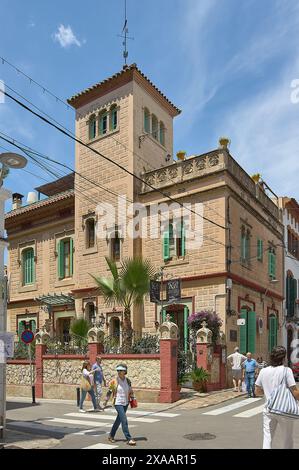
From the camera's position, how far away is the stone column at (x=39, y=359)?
2112cm

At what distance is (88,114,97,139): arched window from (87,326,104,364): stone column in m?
10.9

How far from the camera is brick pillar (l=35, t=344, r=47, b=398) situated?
2109 cm

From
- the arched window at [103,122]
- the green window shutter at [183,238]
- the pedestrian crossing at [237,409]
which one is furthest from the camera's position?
the arched window at [103,122]

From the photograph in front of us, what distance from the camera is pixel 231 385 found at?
2089 centimetres

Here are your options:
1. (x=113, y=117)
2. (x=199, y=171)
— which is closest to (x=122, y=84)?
(x=113, y=117)

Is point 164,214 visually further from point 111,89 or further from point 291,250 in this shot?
point 291,250

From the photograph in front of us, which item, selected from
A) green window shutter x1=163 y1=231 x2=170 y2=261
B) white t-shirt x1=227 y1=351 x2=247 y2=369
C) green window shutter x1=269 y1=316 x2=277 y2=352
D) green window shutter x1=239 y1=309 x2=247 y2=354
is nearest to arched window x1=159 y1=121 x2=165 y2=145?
green window shutter x1=163 y1=231 x2=170 y2=261

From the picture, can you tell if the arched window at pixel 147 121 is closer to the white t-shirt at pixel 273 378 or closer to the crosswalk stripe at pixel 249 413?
the crosswalk stripe at pixel 249 413

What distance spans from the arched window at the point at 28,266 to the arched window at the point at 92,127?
25.3 ft

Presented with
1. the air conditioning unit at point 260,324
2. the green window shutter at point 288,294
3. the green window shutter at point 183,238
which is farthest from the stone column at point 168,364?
the green window shutter at point 288,294

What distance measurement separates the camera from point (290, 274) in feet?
105

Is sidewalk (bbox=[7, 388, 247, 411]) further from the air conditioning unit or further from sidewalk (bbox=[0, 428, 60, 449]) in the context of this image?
the air conditioning unit

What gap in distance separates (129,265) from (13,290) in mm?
14245

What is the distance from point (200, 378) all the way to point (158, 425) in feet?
18.6
